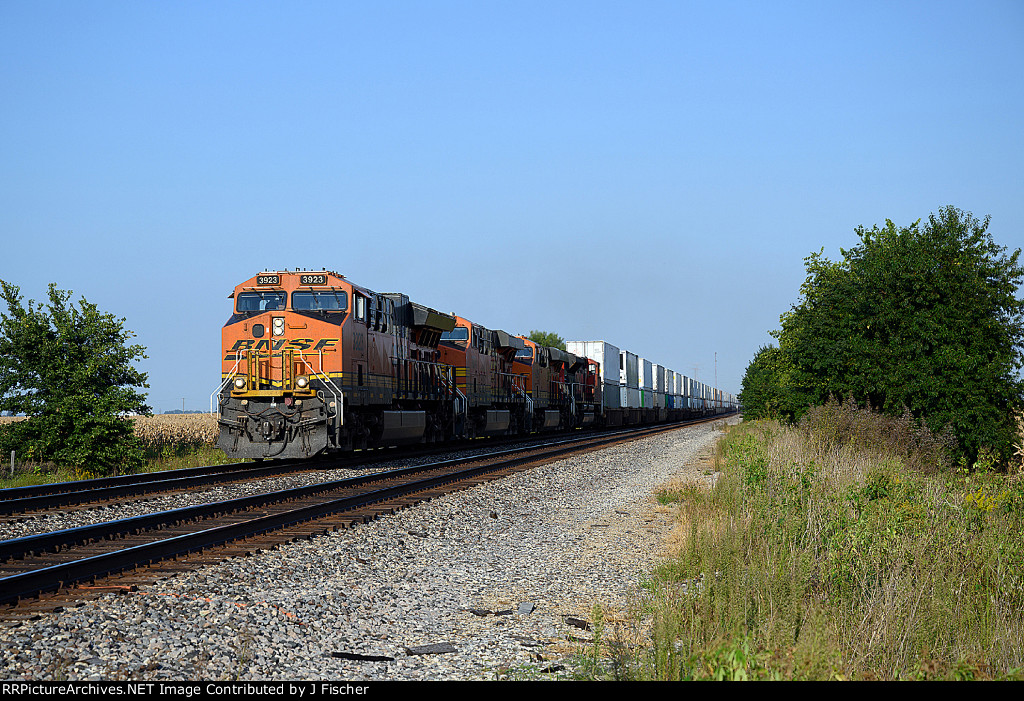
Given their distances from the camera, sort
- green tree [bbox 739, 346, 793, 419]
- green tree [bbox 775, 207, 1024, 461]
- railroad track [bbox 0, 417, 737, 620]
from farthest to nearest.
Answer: green tree [bbox 739, 346, 793, 419], green tree [bbox 775, 207, 1024, 461], railroad track [bbox 0, 417, 737, 620]

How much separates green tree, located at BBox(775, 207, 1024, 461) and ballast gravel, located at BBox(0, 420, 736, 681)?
54.1ft

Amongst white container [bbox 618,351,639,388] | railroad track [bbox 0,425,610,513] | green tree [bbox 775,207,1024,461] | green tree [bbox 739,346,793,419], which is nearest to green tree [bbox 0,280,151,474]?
railroad track [bbox 0,425,610,513]

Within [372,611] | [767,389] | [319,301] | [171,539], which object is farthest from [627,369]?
[372,611]

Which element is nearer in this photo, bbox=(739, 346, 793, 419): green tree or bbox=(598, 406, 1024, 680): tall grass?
bbox=(598, 406, 1024, 680): tall grass

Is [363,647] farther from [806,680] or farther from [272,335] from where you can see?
[272,335]

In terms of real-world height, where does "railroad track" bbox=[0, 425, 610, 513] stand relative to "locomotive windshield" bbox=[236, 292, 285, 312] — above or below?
below

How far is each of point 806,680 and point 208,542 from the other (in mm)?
7029

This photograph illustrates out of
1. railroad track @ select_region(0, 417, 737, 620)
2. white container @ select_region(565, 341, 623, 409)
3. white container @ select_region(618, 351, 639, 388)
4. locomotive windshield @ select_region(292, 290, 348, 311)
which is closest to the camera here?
railroad track @ select_region(0, 417, 737, 620)

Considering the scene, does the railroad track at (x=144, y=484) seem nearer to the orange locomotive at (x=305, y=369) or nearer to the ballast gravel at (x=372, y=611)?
the orange locomotive at (x=305, y=369)

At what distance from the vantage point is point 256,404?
18.5 metres

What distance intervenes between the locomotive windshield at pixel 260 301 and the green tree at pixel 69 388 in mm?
3308

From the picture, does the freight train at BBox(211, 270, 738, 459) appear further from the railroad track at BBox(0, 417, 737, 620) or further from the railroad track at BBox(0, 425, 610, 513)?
the railroad track at BBox(0, 417, 737, 620)

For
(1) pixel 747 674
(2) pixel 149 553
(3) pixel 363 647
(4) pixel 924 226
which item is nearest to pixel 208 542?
(2) pixel 149 553

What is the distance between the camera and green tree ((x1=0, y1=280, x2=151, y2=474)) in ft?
62.5
